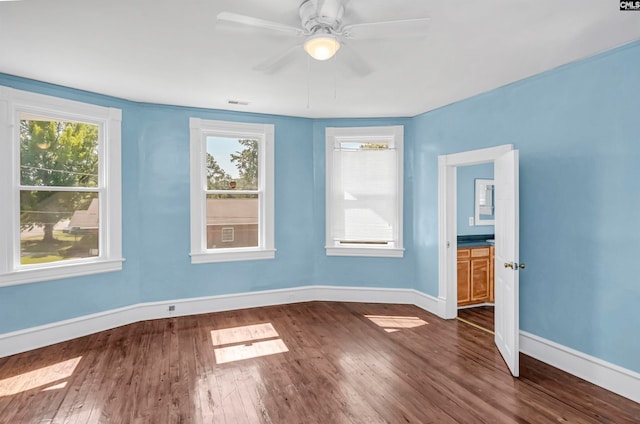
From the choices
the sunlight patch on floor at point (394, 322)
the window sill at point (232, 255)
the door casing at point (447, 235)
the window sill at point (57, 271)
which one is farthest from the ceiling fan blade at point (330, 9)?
the window sill at point (57, 271)

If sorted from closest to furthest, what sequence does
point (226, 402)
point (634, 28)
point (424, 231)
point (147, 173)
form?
point (634, 28) → point (226, 402) → point (147, 173) → point (424, 231)

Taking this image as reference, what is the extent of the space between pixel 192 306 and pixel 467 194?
167 inches

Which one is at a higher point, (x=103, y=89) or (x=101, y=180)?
(x=103, y=89)

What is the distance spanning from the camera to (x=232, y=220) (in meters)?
4.90

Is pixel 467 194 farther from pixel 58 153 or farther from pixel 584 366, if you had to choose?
pixel 58 153

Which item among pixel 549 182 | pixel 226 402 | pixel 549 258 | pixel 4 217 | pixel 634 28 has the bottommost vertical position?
pixel 226 402

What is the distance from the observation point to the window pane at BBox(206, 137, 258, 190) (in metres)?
4.80

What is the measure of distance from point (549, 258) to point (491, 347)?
1089mm

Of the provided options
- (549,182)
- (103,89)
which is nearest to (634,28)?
(549,182)

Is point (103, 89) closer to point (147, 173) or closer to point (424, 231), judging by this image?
point (147, 173)

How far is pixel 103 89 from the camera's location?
→ 151 inches

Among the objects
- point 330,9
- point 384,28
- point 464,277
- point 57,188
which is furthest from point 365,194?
point 57,188

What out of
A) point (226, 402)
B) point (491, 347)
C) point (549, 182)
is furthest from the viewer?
point (491, 347)

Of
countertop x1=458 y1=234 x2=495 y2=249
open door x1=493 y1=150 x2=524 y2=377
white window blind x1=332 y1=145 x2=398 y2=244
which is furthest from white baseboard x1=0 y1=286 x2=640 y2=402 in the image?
countertop x1=458 y1=234 x2=495 y2=249
